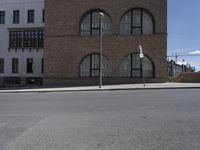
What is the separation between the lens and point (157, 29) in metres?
33.6

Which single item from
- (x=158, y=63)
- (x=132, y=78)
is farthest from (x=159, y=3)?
(x=132, y=78)

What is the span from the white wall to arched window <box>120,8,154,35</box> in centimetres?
1780

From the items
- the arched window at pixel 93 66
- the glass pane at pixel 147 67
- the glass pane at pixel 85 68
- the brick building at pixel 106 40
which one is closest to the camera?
the brick building at pixel 106 40

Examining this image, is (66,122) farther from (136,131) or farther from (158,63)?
(158,63)

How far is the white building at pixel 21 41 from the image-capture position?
1897 inches

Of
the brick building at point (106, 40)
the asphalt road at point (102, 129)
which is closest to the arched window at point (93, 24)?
the brick building at point (106, 40)

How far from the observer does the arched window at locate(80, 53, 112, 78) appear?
3466 cm

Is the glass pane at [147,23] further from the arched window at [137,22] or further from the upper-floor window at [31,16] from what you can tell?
the upper-floor window at [31,16]

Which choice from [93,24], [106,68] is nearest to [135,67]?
[106,68]

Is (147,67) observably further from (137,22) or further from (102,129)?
(102,129)

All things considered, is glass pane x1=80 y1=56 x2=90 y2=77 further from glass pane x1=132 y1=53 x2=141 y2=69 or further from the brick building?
glass pane x1=132 y1=53 x2=141 y2=69

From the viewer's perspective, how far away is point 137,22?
113ft

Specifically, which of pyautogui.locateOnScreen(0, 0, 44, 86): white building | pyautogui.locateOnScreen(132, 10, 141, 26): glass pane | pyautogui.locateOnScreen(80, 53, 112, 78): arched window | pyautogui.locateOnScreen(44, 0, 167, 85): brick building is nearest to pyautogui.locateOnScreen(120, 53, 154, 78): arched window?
pyautogui.locateOnScreen(44, 0, 167, 85): brick building

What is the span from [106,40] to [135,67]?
4.24 meters
